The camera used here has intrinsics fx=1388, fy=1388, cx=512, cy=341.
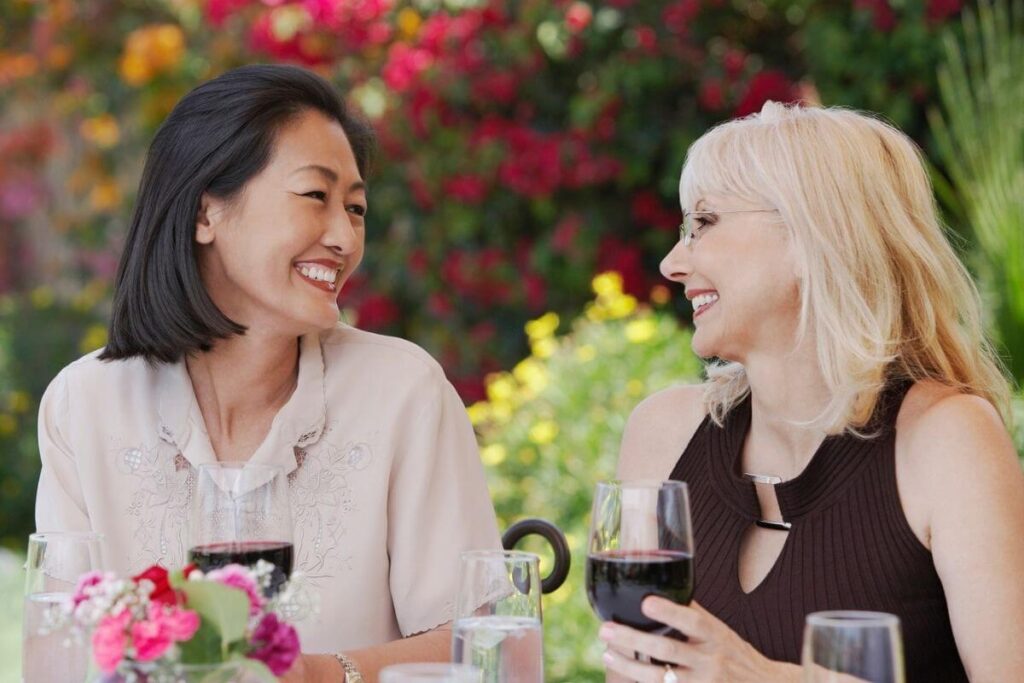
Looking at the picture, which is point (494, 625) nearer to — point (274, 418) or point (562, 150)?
point (274, 418)

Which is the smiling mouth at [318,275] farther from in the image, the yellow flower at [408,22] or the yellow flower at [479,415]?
the yellow flower at [408,22]

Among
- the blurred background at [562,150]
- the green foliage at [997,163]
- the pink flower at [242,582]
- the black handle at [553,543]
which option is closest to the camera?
the pink flower at [242,582]

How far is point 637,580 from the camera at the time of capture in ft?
4.93

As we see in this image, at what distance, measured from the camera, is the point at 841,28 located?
498 cm

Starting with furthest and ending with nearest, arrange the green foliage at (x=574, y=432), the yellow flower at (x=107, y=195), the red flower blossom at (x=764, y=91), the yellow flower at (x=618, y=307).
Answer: the yellow flower at (x=107, y=195)
the red flower blossom at (x=764, y=91)
the yellow flower at (x=618, y=307)
the green foliage at (x=574, y=432)

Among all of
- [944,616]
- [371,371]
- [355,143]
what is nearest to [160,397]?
[371,371]

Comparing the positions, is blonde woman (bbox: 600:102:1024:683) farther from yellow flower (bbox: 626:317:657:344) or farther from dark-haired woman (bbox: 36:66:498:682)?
yellow flower (bbox: 626:317:657:344)

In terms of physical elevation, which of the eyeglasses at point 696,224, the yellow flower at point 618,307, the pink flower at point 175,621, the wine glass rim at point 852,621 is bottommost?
the wine glass rim at point 852,621

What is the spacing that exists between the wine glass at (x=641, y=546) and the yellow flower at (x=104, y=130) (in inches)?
262

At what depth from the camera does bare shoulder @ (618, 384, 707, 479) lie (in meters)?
2.54

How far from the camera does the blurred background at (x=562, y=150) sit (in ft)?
13.4

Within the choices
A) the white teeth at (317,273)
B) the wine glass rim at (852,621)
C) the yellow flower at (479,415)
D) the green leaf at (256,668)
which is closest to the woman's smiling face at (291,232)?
the white teeth at (317,273)

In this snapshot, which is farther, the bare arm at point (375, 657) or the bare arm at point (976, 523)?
the bare arm at point (976, 523)

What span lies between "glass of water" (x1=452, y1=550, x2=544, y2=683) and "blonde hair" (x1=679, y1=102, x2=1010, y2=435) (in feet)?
2.79
